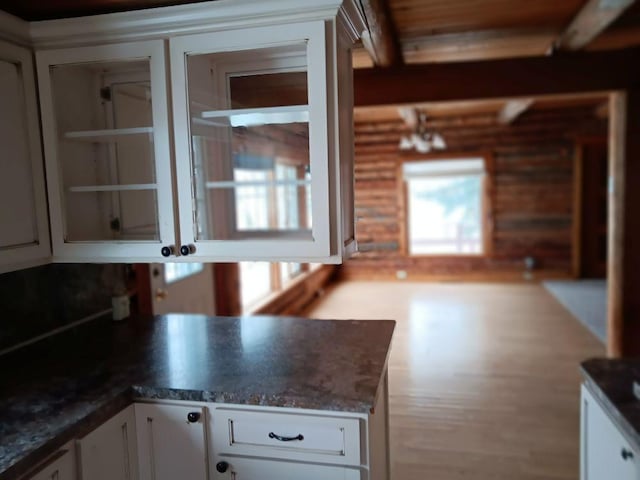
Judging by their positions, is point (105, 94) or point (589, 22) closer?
point (105, 94)

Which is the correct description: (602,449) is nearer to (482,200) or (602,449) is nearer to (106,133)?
(106,133)

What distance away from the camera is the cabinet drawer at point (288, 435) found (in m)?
1.41

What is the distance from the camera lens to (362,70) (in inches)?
150

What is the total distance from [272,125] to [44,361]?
123cm

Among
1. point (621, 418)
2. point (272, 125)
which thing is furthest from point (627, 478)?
point (272, 125)

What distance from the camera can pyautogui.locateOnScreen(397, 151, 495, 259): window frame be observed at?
7.71 m

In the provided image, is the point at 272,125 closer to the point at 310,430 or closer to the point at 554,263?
the point at 310,430

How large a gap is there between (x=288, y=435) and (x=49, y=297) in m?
1.19

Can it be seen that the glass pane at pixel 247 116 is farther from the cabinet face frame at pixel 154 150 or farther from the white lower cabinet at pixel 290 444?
the white lower cabinet at pixel 290 444

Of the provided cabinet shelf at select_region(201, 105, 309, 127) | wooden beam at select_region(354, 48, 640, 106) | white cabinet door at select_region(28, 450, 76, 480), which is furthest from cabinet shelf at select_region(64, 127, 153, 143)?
wooden beam at select_region(354, 48, 640, 106)

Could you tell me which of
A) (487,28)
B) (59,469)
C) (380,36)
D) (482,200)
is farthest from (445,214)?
(59,469)

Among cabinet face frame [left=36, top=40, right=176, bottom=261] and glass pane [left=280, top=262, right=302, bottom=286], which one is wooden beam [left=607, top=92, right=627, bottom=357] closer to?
glass pane [left=280, top=262, right=302, bottom=286]

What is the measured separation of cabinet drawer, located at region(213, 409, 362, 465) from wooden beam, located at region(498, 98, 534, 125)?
472 cm

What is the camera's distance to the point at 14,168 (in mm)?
1695
